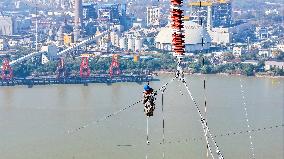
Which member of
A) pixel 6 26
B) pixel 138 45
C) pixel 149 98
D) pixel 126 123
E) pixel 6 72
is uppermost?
pixel 6 26

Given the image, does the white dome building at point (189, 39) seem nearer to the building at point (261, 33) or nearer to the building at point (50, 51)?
the building at point (50, 51)

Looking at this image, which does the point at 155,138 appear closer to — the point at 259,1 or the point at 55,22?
the point at 55,22

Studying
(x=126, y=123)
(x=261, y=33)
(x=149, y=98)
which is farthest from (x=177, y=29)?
(x=261, y=33)

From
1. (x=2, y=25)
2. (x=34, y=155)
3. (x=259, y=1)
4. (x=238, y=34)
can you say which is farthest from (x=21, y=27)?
(x=34, y=155)

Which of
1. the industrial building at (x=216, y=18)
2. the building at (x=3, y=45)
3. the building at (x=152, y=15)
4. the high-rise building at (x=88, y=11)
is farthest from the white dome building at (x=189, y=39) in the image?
the high-rise building at (x=88, y=11)

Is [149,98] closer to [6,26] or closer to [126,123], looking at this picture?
[126,123]

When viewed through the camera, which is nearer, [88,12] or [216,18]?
[216,18]
